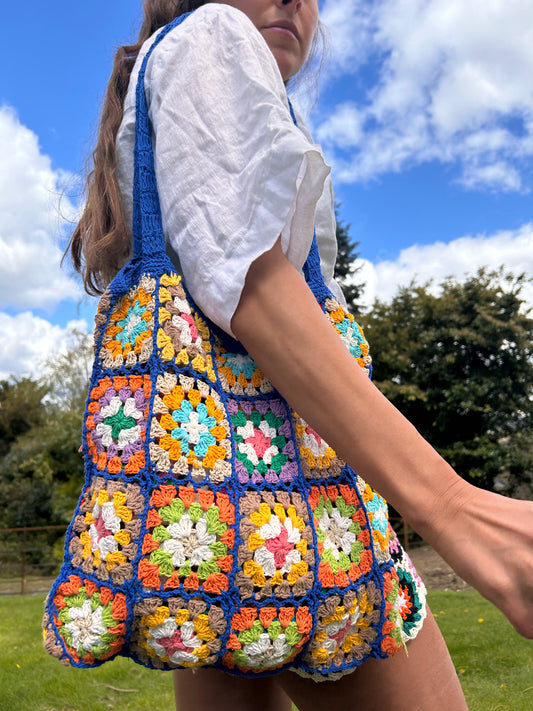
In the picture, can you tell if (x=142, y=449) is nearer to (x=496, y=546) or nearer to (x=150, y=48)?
(x=496, y=546)

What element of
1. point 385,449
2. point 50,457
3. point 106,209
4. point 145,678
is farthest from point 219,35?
point 50,457

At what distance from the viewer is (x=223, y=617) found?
0.79 meters

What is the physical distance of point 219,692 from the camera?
3.68 feet

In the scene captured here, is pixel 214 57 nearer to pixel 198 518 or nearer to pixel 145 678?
pixel 198 518

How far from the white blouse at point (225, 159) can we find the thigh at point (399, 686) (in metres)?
0.61

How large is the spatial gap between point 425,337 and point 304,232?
14508mm

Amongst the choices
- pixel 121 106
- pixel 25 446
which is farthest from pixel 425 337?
pixel 121 106

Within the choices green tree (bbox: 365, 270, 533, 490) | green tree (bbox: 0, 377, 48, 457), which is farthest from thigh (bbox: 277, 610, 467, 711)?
green tree (bbox: 0, 377, 48, 457)

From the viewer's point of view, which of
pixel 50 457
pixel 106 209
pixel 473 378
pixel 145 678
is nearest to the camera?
pixel 106 209

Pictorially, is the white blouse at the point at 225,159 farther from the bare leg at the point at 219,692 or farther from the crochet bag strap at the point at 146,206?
the bare leg at the point at 219,692

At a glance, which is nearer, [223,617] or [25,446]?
[223,617]

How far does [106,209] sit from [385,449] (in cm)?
66

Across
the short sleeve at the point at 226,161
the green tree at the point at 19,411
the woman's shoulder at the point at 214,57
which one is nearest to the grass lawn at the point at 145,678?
the short sleeve at the point at 226,161

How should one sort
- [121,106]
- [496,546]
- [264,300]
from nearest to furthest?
[496,546] < [264,300] < [121,106]
